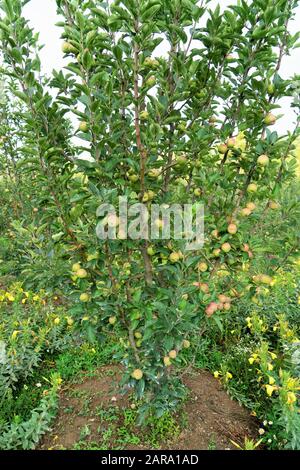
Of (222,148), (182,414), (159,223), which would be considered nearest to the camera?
(159,223)

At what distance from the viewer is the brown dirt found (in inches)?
104

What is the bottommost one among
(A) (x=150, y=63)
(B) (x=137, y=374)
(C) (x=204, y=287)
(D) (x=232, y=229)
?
(B) (x=137, y=374)

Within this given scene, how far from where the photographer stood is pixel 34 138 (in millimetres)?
1936

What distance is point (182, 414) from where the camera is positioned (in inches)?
110

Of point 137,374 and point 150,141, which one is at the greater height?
point 150,141

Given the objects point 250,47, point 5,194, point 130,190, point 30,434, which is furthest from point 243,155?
point 5,194

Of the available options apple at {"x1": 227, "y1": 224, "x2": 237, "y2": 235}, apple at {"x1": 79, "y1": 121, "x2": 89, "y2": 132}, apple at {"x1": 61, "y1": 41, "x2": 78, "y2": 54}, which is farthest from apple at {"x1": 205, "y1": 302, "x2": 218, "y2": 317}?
apple at {"x1": 61, "y1": 41, "x2": 78, "y2": 54}

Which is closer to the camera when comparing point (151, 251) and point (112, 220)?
point (112, 220)

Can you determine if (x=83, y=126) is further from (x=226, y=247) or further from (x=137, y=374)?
(x=137, y=374)

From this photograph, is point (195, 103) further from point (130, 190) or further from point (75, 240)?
point (75, 240)

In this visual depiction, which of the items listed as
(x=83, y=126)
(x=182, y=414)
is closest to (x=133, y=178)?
(x=83, y=126)

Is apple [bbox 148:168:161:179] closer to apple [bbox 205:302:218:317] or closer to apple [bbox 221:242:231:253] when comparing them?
apple [bbox 221:242:231:253]
